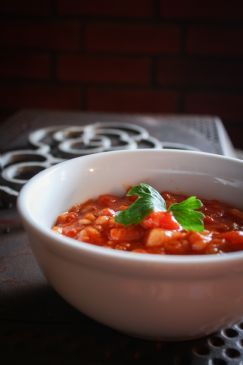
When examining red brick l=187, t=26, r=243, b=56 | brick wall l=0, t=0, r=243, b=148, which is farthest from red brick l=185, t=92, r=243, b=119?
red brick l=187, t=26, r=243, b=56

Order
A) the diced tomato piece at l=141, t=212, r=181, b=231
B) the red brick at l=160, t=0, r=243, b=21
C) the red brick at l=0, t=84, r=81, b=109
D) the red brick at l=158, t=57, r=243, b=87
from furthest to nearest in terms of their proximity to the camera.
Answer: the red brick at l=0, t=84, r=81, b=109
the red brick at l=158, t=57, r=243, b=87
the red brick at l=160, t=0, r=243, b=21
the diced tomato piece at l=141, t=212, r=181, b=231

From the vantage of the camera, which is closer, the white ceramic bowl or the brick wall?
the white ceramic bowl

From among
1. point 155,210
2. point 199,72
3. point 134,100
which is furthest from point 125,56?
point 155,210

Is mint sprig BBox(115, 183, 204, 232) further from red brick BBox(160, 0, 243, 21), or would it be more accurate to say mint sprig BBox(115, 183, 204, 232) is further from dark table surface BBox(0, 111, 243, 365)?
red brick BBox(160, 0, 243, 21)

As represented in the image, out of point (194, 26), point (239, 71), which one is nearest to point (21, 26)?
point (194, 26)

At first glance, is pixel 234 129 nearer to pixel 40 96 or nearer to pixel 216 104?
pixel 216 104

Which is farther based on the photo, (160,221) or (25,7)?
(25,7)
